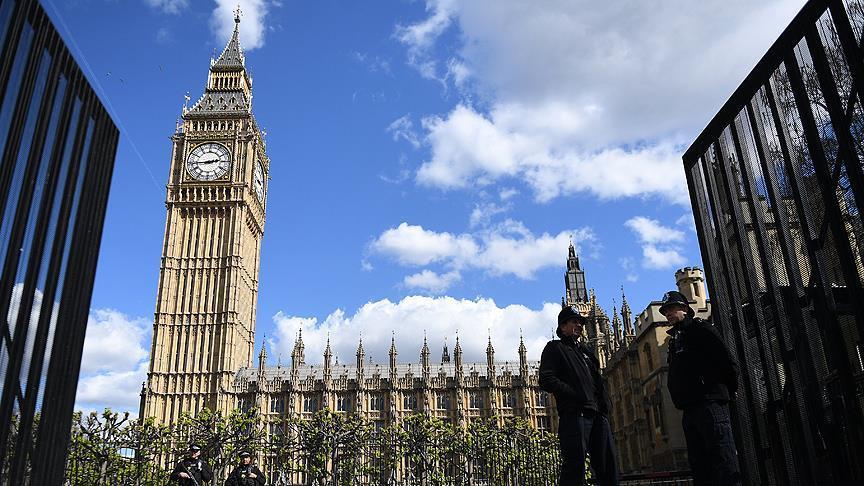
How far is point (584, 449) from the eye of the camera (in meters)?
5.46

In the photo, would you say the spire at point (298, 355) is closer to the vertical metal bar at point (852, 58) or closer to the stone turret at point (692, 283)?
the stone turret at point (692, 283)

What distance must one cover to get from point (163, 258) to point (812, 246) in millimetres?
63470

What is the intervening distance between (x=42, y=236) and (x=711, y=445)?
695cm

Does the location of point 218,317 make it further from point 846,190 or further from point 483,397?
point 846,190

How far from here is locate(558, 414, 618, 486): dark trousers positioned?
212 inches

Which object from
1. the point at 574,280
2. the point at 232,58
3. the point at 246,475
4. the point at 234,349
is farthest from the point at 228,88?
the point at 246,475

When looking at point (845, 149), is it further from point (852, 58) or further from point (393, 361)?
point (393, 361)

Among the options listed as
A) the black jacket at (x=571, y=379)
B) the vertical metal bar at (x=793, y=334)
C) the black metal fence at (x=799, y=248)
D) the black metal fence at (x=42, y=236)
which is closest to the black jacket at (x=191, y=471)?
the black metal fence at (x=42, y=236)

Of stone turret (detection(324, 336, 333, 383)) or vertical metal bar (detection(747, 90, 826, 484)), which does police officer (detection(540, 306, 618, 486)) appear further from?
stone turret (detection(324, 336, 333, 383))

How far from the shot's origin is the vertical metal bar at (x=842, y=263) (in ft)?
16.6

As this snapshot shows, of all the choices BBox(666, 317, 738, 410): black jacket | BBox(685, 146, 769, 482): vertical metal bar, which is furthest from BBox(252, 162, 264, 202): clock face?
BBox(666, 317, 738, 410): black jacket

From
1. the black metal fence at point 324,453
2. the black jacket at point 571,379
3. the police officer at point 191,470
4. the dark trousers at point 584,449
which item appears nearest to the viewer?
the dark trousers at point 584,449

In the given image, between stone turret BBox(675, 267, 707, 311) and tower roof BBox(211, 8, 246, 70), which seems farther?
tower roof BBox(211, 8, 246, 70)

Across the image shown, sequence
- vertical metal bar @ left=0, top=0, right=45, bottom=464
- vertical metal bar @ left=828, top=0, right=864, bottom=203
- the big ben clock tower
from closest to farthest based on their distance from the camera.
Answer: vertical metal bar @ left=828, top=0, right=864, bottom=203, vertical metal bar @ left=0, top=0, right=45, bottom=464, the big ben clock tower
